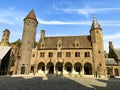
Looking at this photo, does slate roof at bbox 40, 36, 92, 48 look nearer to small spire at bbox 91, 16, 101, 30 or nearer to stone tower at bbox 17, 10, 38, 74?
small spire at bbox 91, 16, 101, 30

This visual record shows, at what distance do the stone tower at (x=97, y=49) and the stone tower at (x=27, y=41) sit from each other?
18536mm

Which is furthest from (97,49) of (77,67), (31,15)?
(31,15)

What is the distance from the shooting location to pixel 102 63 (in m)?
33.4

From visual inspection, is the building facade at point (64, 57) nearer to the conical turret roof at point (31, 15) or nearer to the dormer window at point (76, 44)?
the dormer window at point (76, 44)

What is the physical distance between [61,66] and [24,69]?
1068 cm

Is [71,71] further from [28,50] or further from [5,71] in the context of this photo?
[5,71]

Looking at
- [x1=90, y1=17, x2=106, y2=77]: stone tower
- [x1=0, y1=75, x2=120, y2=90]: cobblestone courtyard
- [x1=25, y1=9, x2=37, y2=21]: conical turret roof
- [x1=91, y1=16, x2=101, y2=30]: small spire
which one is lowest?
[x1=0, y1=75, x2=120, y2=90]: cobblestone courtyard

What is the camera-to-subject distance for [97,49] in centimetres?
3478

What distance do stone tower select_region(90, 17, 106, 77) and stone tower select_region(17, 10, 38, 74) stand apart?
18.5m

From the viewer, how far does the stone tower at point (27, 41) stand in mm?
35375

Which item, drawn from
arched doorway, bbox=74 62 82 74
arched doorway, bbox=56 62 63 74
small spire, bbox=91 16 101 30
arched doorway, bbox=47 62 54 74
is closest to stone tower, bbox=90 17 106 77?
small spire, bbox=91 16 101 30

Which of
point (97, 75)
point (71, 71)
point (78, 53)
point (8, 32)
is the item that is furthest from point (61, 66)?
point (8, 32)

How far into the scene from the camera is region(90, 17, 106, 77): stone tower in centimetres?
3272

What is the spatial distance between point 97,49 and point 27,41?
20967 millimetres
